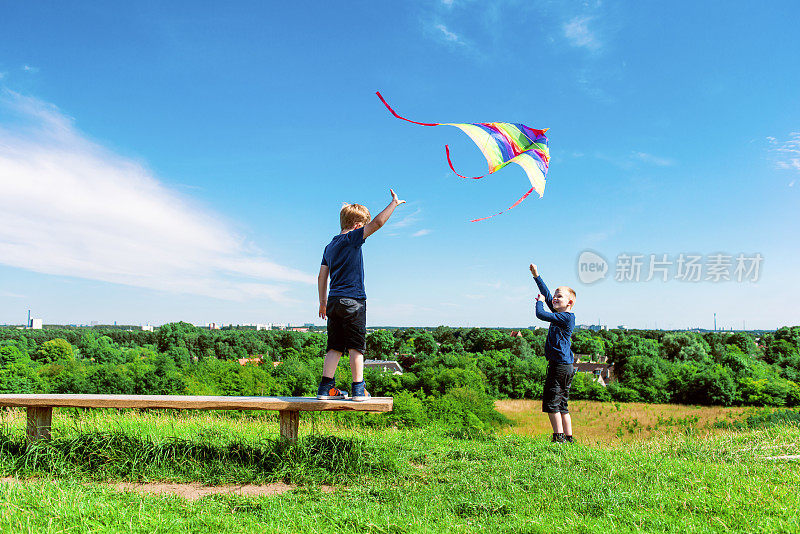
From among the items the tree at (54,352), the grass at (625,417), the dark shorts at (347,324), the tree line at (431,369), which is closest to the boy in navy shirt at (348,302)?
the dark shorts at (347,324)

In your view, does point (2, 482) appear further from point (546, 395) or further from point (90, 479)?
point (546, 395)

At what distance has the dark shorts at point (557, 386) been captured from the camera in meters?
7.10

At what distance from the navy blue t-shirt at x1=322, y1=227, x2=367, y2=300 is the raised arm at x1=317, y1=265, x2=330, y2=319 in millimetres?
161

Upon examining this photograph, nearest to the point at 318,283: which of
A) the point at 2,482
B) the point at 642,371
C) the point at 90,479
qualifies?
the point at 90,479

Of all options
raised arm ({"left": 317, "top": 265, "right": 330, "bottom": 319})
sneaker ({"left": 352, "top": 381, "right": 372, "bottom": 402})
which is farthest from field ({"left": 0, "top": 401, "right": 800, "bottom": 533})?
raised arm ({"left": 317, "top": 265, "right": 330, "bottom": 319})

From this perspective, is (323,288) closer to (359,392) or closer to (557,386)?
(359,392)

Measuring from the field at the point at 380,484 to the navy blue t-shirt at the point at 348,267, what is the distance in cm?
191

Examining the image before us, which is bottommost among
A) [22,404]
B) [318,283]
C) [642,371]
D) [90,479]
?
[642,371]

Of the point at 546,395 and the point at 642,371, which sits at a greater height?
the point at 546,395

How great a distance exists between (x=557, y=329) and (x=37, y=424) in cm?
703

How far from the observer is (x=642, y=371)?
82.4 metres

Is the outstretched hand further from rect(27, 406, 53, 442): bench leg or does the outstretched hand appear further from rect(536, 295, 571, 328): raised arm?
rect(27, 406, 53, 442): bench leg

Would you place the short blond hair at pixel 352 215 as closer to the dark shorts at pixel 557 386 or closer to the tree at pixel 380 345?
the dark shorts at pixel 557 386

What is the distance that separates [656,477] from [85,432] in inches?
273
